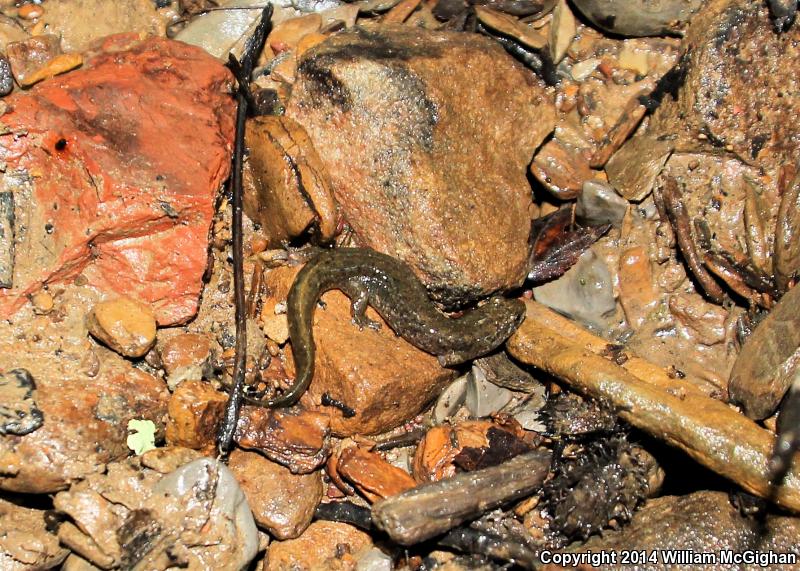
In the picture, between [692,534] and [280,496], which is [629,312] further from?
[280,496]

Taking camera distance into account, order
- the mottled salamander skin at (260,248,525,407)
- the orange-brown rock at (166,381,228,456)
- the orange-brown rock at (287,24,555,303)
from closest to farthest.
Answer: the orange-brown rock at (166,381,228,456) < the orange-brown rock at (287,24,555,303) < the mottled salamander skin at (260,248,525,407)

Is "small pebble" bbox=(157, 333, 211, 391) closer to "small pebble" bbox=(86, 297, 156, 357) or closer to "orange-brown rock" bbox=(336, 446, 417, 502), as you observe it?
"small pebble" bbox=(86, 297, 156, 357)

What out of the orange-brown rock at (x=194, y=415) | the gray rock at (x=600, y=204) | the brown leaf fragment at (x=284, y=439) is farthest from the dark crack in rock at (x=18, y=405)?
the gray rock at (x=600, y=204)

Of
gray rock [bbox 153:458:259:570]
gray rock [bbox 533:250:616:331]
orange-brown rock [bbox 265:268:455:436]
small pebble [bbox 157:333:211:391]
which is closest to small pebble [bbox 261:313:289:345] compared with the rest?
orange-brown rock [bbox 265:268:455:436]

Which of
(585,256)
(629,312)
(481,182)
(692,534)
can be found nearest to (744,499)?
(692,534)

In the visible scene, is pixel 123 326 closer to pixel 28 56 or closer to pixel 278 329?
pixel 278 329

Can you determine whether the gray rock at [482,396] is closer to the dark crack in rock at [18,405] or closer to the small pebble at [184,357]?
the small pebble at [184,357]
